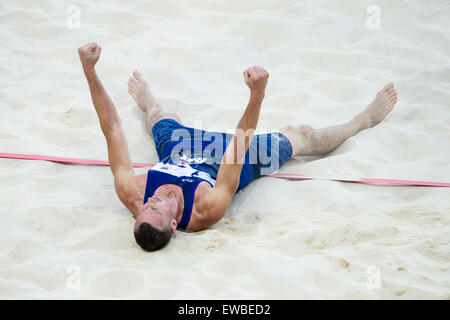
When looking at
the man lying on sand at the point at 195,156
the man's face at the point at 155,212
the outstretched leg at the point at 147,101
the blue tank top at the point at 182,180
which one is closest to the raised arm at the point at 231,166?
the man lying on sand at the point at 195,156

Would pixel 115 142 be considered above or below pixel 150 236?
above

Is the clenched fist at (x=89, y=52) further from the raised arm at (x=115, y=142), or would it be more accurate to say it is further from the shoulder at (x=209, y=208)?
the shoulder at (x=209, y=208)

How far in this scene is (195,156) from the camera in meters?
3.61

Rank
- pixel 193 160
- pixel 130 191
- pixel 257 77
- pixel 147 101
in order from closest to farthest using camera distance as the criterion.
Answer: pixel 257 77 → pixel 130 191 → pixel 193 160 → pixel 147 101

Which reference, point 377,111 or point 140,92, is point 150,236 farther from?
point 377,111

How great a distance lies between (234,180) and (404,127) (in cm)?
161

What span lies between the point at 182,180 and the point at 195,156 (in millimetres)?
314

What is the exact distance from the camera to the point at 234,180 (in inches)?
125

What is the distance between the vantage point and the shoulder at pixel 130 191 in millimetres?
3293

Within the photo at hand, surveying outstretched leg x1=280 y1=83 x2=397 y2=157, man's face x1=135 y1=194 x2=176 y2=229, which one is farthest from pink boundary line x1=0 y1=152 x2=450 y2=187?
man's face x1=135 y1=194 x2=176 y2=229

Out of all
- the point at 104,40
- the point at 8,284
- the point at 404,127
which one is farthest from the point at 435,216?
the point at 104,40

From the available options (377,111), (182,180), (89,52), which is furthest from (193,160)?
(377,111)

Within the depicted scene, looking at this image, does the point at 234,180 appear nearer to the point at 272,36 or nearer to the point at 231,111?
the point at 231,111

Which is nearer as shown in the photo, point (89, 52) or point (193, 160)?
point (89, 52)
